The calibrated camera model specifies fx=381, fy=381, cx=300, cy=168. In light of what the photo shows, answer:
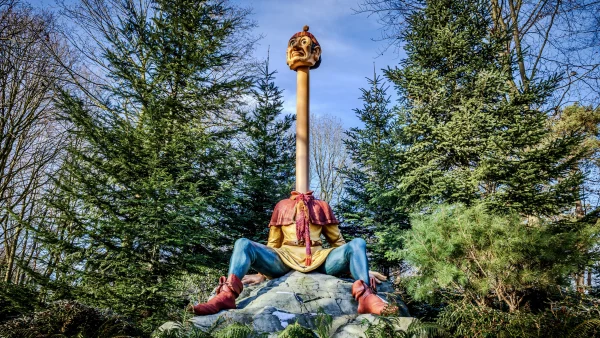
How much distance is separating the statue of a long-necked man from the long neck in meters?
0.27

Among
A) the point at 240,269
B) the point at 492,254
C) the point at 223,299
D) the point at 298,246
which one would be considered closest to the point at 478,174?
the point at 492,254

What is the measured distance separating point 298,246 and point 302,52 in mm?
2872

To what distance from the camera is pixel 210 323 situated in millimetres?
3312

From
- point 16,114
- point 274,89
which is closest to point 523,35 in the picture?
point 274,89

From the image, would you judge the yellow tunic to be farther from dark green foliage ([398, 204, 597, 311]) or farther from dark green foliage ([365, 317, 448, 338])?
dark green foliage ([365, 317, 448, 338])

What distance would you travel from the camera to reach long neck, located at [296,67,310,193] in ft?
17.5

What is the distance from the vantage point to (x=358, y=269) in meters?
4.25

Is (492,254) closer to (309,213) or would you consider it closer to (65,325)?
(309,213)

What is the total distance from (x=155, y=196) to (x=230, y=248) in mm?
2512

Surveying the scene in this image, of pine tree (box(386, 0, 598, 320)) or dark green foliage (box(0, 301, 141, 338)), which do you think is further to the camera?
pine tree (box(386, 0, 598, 320))

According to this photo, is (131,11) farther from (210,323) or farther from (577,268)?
(577,268)

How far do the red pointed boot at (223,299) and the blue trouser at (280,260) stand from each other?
0.45 ft

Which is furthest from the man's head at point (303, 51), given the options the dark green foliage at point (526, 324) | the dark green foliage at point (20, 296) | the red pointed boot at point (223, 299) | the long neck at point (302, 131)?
the dark green foliage at point (20, 296)

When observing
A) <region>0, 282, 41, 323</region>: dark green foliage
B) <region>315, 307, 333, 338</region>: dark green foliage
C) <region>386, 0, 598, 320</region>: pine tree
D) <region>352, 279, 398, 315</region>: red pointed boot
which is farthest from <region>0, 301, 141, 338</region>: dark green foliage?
<region>386, 0, 598, 320</region>: pine tree
